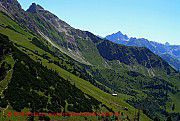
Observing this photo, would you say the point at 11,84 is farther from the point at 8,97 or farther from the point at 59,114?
the point at 59,114

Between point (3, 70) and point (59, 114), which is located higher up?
point (3, 70)

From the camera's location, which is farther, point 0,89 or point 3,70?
point 3,70

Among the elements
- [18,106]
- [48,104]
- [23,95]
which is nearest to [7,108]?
[18,106]

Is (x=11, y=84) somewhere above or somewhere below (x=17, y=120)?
above

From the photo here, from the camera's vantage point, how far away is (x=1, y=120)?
149250 mm

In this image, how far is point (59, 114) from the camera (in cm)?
19612

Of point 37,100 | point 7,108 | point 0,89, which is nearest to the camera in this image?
point 7,108

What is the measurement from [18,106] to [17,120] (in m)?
13.6

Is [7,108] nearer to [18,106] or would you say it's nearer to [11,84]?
[18,106]

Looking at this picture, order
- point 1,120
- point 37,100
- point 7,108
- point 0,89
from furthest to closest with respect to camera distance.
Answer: point 37,100 → point 0,89 → point 7,108 → point 1,120

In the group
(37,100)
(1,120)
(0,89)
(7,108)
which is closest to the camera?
(1,120)

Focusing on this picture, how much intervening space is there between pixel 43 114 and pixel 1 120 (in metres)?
35.3

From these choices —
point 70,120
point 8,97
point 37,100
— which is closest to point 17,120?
point 8,97

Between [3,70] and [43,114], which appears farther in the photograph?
[3,70]
